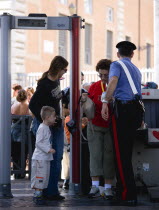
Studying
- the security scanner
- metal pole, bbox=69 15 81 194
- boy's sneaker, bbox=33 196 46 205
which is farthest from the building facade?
boy's sneaker, bbox=33 196 46 205

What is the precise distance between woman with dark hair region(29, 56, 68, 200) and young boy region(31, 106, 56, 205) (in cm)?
22

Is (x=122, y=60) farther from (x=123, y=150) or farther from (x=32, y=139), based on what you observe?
(x=32, y=139)

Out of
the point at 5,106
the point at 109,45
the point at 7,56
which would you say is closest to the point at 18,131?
the point at 5,106

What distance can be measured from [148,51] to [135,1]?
9.56ft

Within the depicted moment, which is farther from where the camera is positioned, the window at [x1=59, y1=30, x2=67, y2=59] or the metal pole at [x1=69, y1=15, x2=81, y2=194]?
the window at [x1=59, y1=30, x2=67, y2=59]

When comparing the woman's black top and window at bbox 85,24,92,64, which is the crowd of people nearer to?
the woman's black top

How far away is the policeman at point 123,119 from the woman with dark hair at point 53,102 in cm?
75

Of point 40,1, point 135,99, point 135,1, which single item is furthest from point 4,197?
point 135,1

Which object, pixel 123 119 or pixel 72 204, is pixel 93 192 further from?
pixel 123 119

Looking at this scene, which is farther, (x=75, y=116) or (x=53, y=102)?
(x=75, y=116)

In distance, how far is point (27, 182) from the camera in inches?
486

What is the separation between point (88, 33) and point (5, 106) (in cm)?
2340

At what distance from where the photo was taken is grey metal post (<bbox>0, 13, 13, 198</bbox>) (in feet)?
30.6

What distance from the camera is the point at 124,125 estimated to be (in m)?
8.73
